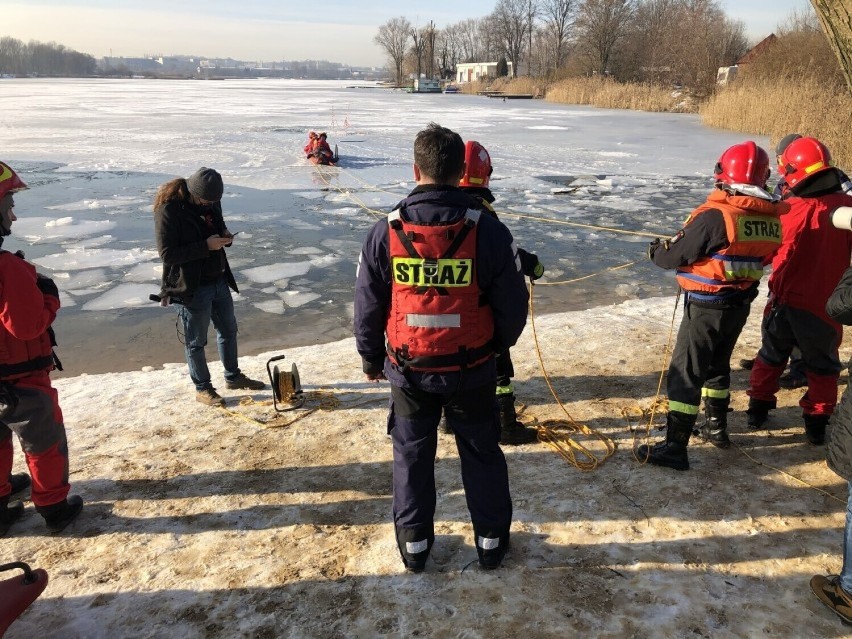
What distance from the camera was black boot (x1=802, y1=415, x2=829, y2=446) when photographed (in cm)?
342

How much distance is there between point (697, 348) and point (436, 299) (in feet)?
5.49

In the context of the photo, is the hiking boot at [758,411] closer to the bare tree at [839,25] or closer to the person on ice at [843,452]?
the person on ice at [843,452]

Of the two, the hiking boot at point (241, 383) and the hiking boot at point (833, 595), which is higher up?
the hiking boot at point (833, 595)

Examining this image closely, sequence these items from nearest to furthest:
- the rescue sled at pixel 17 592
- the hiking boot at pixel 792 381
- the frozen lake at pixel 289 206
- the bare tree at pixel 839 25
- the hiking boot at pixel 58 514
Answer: the rescue sled at pixel 17 592 < the bare tree at pixel 839 25 < the hiking boot at pixel 58 514 < the hiking boot at pixel 792 381 < the frozen lake at pixel 289 206

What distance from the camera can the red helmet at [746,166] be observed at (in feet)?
9.27

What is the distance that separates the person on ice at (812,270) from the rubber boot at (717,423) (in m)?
0.51

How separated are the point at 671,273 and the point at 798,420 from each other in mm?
3934

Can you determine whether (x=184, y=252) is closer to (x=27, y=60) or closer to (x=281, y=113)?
(x=281, y=113)

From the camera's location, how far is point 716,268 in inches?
115

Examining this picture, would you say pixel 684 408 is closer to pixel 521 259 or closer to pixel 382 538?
pixel 521 259

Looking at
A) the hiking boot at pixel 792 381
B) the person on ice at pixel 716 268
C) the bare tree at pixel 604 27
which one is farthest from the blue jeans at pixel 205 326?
the bare tree at pixel 604 27

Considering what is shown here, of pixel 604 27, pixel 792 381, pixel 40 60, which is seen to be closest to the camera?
pixel 792 381

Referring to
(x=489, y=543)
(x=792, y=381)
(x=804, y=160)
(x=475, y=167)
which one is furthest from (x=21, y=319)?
(x=792, y=381)

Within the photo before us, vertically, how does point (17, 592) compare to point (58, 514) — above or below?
above
